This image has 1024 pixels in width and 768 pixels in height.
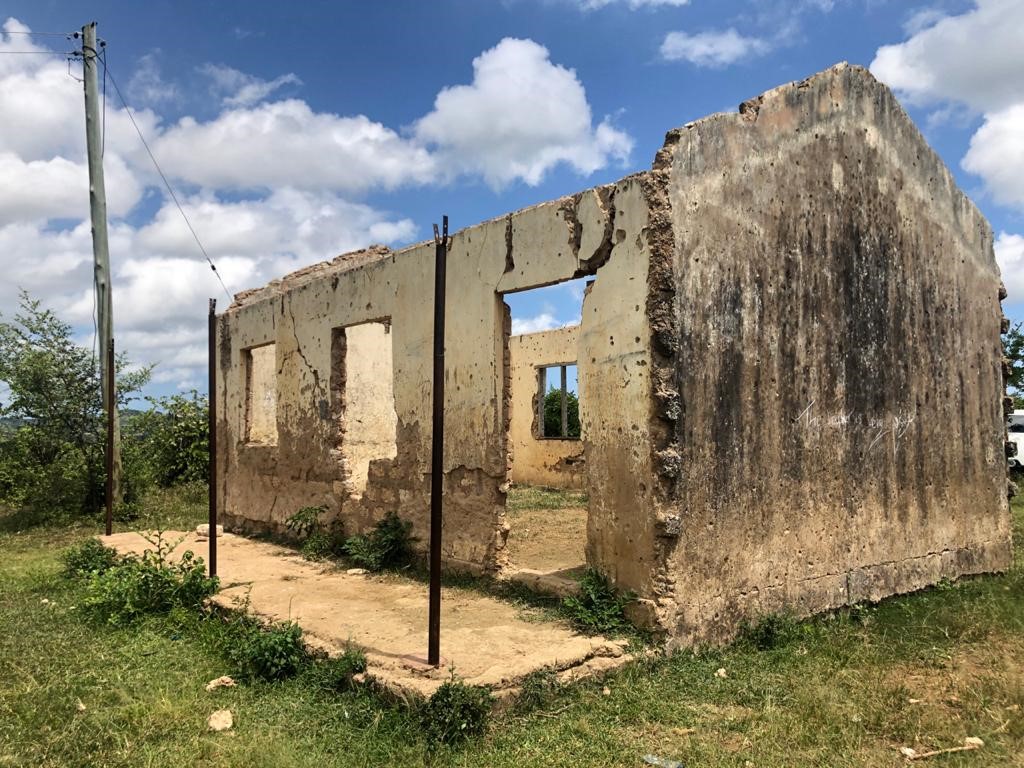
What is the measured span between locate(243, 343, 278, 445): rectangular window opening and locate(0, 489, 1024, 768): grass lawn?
4.80 m

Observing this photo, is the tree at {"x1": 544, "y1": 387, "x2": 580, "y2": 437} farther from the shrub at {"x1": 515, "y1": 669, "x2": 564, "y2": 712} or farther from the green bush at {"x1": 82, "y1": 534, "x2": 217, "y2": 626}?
the shrub at {"x1": 515, "y1": 669, "x2": 564, "y2": 712}

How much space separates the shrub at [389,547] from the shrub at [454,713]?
335cm

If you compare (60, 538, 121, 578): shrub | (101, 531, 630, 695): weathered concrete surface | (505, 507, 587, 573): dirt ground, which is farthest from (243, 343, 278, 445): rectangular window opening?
(505, 507, 587, 573): dirt ground

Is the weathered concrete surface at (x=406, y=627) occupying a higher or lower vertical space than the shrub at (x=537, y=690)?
higher

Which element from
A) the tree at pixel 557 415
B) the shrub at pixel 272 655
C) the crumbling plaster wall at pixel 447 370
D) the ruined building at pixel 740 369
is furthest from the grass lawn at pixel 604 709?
the tree at pixel 557 415

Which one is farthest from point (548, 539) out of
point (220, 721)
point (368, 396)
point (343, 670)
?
point (220, 721)

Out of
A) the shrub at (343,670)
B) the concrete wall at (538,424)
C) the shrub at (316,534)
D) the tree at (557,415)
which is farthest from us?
the tree at (557,415)

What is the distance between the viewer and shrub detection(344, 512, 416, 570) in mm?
7320

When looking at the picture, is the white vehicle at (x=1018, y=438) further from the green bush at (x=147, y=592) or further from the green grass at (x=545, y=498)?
the green bush at (x=147, y=592)

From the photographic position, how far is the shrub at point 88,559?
323 inches

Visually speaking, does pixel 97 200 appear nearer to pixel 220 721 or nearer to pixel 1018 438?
pixel 220 721

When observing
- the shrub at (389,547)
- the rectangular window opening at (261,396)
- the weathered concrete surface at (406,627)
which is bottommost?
the weathered concrete surface at (406,627)

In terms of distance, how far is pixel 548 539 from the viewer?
911cm

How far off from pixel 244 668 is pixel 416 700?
1.47 meters
